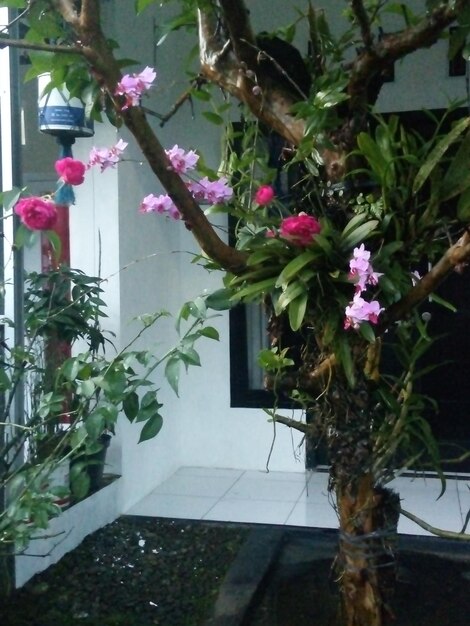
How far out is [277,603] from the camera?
2.68 metres

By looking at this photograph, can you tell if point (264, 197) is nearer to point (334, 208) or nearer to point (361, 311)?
point (334, 208)

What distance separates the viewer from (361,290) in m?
1.70

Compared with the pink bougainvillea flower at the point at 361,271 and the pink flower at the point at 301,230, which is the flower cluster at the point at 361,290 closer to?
the pink bougainvillea flower at the point at 361,271

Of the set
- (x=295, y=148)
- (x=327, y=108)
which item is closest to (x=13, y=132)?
(x=295, y=148)

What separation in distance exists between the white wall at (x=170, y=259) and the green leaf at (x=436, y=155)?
6.09ft

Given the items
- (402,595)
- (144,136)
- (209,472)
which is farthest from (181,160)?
(209,472)

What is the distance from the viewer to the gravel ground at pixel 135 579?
2717 millimetres

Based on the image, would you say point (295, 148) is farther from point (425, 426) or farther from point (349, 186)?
point (425, 426)

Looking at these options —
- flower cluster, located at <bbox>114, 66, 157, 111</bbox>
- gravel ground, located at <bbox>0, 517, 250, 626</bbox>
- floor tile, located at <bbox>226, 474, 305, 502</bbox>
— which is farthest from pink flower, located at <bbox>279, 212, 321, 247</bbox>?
floor tile, located at <bbox>226, 474, 305, 502</bbox>

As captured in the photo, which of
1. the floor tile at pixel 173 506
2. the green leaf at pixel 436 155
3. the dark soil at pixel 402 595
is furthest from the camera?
the floor tile at pixel 173 506

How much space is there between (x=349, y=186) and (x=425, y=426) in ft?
2.35

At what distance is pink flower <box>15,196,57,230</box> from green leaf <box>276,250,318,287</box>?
727 millimetres

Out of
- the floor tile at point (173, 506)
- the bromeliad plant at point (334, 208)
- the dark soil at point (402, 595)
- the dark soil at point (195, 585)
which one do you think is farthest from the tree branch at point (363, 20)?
the floor tile at point (173, 506)

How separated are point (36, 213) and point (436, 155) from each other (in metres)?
1.04
